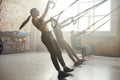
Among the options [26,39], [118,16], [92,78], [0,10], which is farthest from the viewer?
[26,39]

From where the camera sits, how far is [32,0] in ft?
35.0

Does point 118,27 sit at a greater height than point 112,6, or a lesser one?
lesser

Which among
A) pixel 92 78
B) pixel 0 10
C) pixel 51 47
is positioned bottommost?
pixel 92 78

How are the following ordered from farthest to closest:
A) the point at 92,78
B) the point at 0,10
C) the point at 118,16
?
the point at 0,10, the point at 118,16, the point at 92,78

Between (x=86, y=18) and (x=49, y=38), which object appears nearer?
(x=49, y=38)

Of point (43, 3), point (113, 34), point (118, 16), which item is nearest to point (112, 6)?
point (118, 16)

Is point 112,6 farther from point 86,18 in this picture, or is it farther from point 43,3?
point 43,3

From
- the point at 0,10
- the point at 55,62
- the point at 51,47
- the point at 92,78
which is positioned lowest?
the point at 92,78

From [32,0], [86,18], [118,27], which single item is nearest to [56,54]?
[118,27]

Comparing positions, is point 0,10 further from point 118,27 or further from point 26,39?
point 118,27

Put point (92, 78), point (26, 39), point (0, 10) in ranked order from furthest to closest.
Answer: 1. point (26, 39)
2. point (0, 10)
3. point (92, 78)

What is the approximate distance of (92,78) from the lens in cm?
400

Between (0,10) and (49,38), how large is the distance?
18.1 ft

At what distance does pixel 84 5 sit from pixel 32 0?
2811 millimetres
